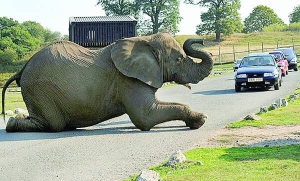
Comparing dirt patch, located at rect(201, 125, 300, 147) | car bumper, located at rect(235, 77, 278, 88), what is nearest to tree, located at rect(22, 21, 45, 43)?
car bumper, located at rect(235, 77, 278, 88)

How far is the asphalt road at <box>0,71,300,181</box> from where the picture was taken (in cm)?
1071

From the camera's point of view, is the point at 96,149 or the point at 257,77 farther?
the point at 257,77

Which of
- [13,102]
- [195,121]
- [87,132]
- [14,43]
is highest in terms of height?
[14,43]

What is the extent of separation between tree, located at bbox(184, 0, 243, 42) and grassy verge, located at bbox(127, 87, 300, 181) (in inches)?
3934

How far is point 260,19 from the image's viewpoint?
158 meters

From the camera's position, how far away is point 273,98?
25.3m

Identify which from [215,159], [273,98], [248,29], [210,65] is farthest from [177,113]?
[248,29]

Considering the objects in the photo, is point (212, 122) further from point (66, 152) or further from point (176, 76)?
point (66, 152)

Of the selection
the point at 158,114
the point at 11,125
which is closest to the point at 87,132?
the point at 158,114

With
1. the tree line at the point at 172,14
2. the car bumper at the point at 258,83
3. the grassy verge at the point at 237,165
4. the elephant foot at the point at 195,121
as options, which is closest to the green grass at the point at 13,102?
the car bumper at the point at 258,83

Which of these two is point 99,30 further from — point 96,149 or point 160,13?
point 160,13

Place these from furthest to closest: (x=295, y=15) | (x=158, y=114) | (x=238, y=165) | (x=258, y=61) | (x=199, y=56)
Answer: (x=295, y=15)
(x=258, y=61)
(x=199, y=56)
(x=158, y=114)
(x=238, y=165)

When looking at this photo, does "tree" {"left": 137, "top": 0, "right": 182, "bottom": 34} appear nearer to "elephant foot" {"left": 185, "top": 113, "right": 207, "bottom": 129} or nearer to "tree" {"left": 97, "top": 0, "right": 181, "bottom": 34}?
"tree" {"left": 97, "top": 0, "right": 181, "bottom": 34}

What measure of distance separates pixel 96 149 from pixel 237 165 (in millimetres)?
3544
